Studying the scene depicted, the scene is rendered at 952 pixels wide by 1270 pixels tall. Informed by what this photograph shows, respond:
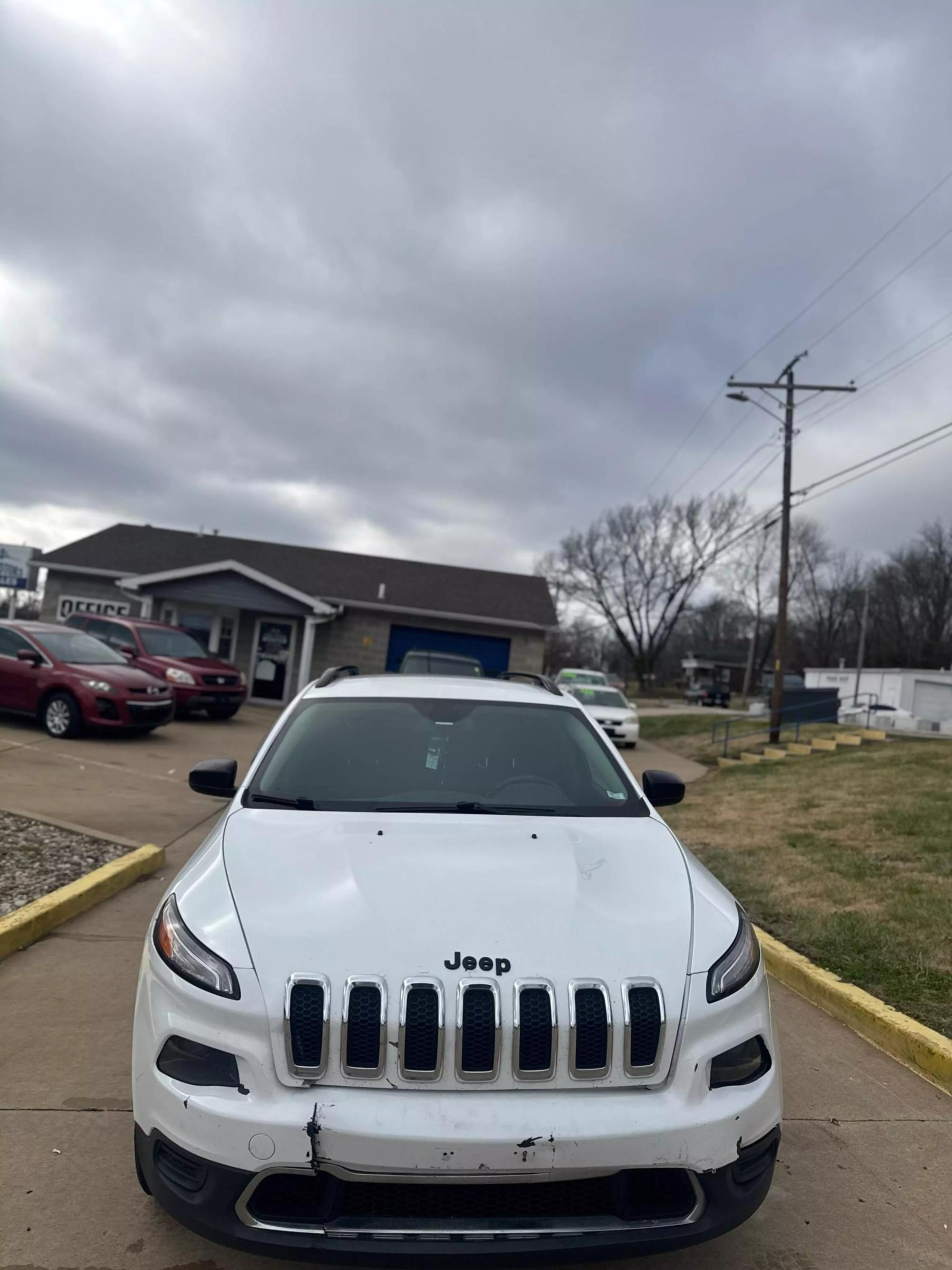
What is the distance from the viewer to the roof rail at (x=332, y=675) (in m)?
4.53

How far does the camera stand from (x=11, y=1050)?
351 cm

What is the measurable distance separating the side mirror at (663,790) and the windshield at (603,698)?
16.4 m

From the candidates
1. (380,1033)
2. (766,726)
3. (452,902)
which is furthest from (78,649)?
(766,726)

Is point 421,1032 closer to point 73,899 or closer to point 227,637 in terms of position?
point 73,899

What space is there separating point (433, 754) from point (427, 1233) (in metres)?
1.95

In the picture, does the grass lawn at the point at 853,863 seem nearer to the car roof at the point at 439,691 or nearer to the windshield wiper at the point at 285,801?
the car roof at the point at 439,691

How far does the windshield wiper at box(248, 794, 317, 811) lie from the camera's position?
3.31 meters

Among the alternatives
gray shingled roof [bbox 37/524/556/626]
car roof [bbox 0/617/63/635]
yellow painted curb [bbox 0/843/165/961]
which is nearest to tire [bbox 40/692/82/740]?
car roof [bbox 0/617/63/635]

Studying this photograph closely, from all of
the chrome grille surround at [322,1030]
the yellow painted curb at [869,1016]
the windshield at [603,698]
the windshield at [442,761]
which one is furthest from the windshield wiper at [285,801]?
the windshield at [603,698]

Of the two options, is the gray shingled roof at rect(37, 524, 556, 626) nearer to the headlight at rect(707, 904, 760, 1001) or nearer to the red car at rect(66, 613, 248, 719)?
the red car at rect(66, 613, 248, 719)

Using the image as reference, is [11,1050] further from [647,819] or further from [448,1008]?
[647,819]

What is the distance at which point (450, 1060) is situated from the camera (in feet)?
7.14

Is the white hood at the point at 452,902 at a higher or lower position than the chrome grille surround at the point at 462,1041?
higher

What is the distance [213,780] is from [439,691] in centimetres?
111
